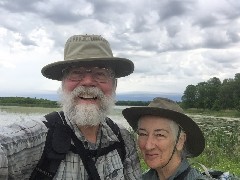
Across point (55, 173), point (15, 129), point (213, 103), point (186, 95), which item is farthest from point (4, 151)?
point (186, 95)

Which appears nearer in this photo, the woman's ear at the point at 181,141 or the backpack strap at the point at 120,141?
the backpack strap at the point at 120,141

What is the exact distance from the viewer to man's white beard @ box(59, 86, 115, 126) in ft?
11.5

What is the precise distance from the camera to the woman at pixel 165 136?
3812 mm

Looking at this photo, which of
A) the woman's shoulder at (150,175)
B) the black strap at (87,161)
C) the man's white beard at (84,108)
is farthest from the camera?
the woman's shoulder at (150,175)

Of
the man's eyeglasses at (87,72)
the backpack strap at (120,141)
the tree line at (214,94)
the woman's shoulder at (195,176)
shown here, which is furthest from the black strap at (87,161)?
the tree line at (214,94)

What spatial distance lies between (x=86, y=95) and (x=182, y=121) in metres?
0.95

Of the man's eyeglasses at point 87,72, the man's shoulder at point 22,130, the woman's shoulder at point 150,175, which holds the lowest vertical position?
the woman's shoulder at point 150,175

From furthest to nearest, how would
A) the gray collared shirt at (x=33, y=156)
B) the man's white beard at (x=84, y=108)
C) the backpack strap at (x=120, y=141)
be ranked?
the backpack strap at (x=120, y=141) → the man's white beard at (x=84, y=108) → the gray collared shirt at (x=33, y=156)

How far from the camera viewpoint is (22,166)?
3014 mm

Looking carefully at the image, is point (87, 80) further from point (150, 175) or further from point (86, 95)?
point (150, 175)

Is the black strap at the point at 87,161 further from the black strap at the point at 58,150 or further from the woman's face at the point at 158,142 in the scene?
the woman's face at the point at 158,142

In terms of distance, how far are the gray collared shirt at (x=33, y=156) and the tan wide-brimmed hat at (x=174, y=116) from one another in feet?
1.15

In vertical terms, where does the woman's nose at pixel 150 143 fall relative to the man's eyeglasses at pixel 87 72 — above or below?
below

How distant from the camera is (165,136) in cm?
384
